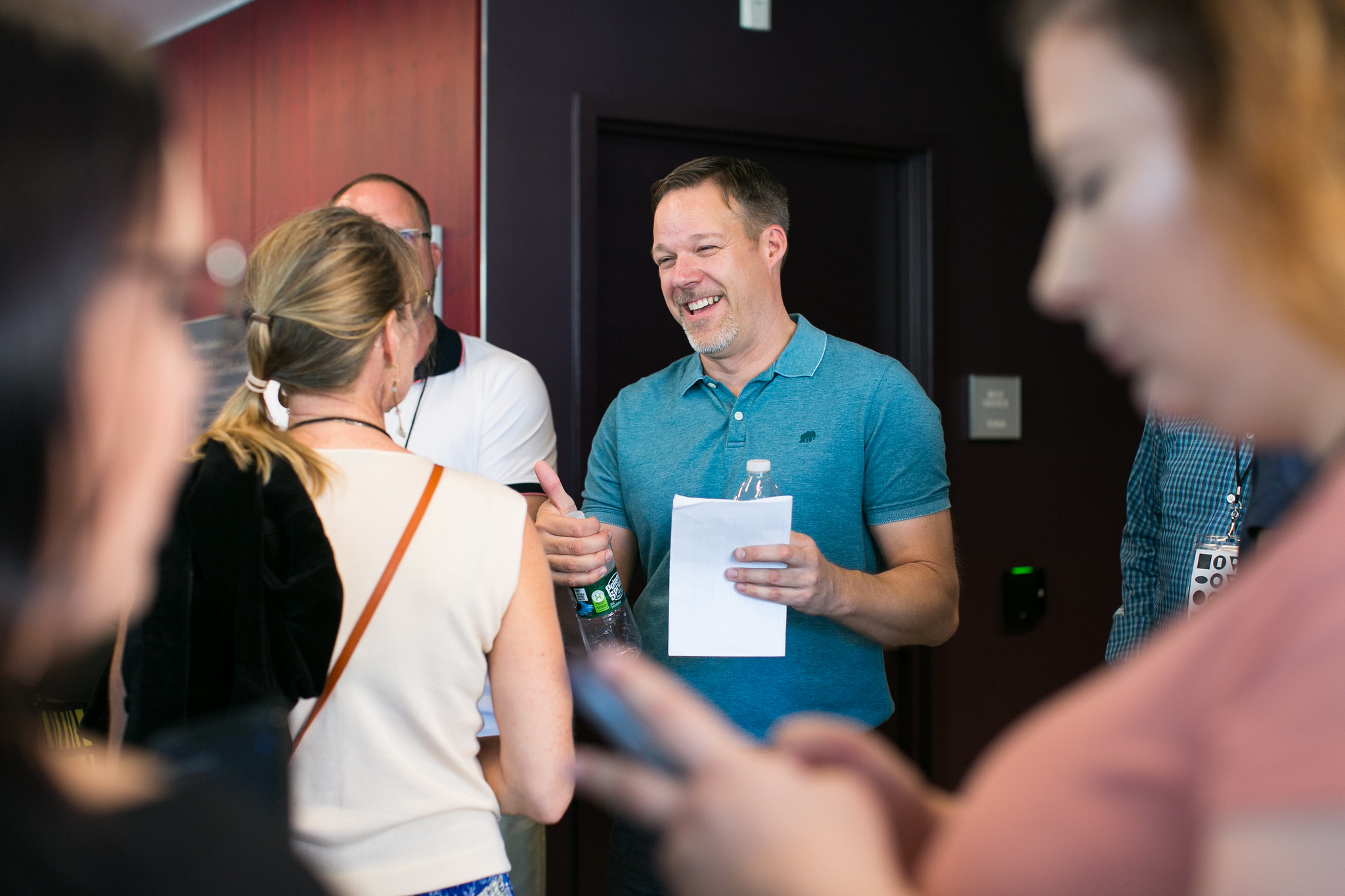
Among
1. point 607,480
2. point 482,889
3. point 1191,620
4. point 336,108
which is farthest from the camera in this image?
point 336,108

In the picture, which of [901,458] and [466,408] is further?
[466,408]

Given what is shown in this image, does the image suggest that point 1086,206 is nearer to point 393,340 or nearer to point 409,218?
point 393,340

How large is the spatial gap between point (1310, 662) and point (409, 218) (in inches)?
94.6

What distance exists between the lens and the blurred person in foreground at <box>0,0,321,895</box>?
1.73 feet

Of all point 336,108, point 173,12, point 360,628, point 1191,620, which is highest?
point 173,12

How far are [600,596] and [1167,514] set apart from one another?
1154 mm

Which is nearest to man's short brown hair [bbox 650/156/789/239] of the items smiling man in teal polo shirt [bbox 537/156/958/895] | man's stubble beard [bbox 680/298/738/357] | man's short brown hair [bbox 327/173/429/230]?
smiling man in teal polo shirt [bbox 537/156/958/895]

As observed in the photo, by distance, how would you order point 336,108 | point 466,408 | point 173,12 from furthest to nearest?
point 173,12
point 336,108
point 466,408

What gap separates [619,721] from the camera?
0.59 metres

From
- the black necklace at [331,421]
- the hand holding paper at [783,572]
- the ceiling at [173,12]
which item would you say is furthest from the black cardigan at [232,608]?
the ceiling at [173,12]

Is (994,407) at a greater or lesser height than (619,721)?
greater

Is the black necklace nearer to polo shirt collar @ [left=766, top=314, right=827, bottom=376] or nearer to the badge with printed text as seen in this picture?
polo shirt collar @ [left=766, top=314, right=827, bottom=376]

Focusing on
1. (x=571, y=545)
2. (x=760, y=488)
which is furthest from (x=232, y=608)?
(x=760, y=488)

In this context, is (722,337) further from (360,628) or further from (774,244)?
(360,628)
